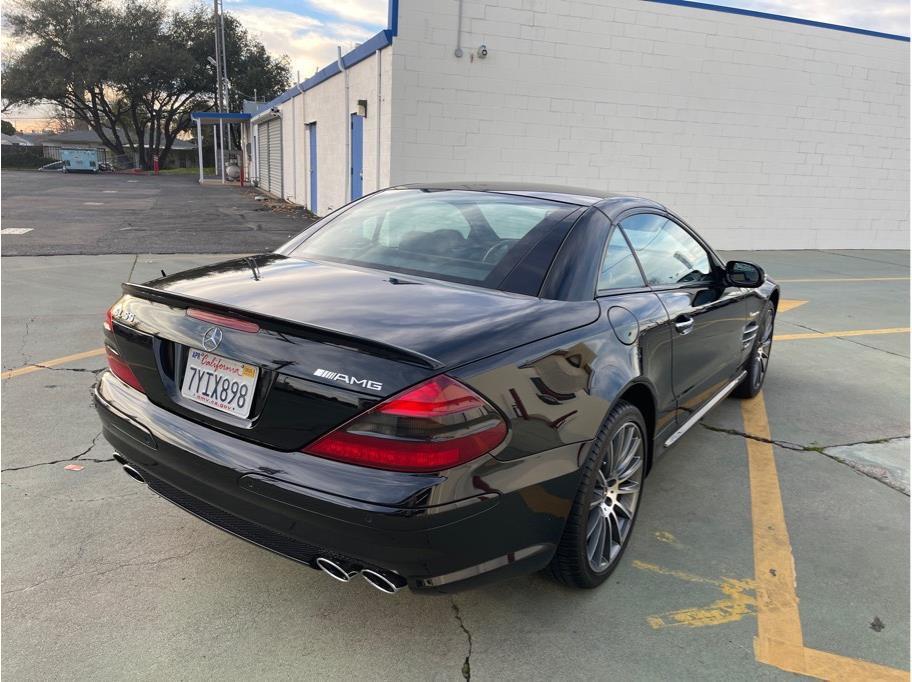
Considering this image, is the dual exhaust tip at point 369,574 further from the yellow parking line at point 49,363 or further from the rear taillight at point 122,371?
the yellow parking line at point 49,363

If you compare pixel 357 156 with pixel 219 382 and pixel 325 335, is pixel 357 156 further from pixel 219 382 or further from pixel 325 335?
pixel 325 335

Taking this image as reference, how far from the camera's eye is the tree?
141ft

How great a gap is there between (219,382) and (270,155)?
27.0 m

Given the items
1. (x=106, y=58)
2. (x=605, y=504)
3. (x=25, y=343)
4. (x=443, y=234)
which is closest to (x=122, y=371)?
(x=443, y=234)

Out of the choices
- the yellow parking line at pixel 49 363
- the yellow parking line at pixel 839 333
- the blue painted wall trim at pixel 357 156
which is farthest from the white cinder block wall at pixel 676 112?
the yellow parking line at pixel 49 363

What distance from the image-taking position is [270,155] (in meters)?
27.2

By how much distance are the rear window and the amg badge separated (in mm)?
868

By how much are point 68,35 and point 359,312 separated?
51657 millimetres

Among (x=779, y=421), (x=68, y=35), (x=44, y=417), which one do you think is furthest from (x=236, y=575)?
(x=68, y=35)

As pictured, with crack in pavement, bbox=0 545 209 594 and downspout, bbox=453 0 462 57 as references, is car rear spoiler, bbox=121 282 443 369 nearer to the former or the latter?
crack in pavement, bbox=0 545 209 594

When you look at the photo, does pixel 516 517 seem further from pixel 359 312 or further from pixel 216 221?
pixel 216 221

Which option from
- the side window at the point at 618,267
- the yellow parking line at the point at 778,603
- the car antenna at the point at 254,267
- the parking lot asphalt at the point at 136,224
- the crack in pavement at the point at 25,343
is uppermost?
the side window at the point at 618,267

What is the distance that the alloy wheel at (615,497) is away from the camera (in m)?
2.61

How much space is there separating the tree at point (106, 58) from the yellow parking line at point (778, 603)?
49.6m
